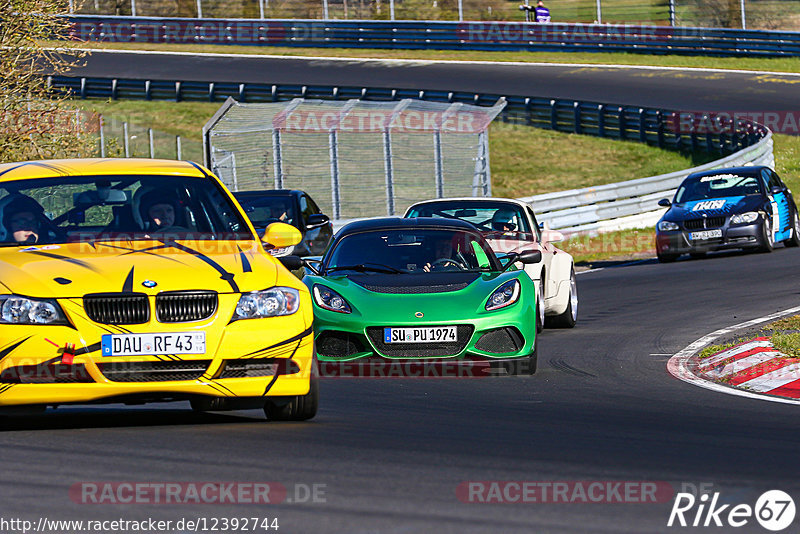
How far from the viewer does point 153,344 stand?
23.7 ft

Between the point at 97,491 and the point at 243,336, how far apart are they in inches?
67.3

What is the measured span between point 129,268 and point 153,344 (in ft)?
1.66

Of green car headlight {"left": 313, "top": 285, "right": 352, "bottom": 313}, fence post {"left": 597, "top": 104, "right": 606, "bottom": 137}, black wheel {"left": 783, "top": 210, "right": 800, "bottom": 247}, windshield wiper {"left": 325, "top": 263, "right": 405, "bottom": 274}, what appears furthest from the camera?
fence post {"left": 597, "top": 104, "right": 606, "bottom": 137}

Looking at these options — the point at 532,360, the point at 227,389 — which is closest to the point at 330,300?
the point at 532,360

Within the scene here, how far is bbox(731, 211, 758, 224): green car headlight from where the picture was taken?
846 inches

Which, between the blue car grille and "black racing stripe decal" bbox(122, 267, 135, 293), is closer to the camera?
"black racing stripe decal" bbox(122, 267, 135, 293)

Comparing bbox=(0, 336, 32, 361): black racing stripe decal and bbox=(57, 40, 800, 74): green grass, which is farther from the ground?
bbox=(0, 336, 32, 361): black racing stripe decal

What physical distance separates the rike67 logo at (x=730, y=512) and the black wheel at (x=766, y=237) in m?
16.4

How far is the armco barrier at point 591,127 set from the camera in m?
25.8

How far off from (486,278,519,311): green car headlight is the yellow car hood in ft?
9.04

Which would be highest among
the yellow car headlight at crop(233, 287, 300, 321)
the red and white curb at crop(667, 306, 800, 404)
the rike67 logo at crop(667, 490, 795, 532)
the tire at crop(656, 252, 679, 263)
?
the yellow car headlight at crop(233, 287, 300, 321)

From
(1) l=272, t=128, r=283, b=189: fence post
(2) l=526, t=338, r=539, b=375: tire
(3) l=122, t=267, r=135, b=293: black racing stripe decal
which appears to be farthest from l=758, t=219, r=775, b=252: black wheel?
(3) l=122, t=267, r=135, b=293: black racing stripe decal

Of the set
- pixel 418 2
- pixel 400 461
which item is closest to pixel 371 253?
pixel 400 461

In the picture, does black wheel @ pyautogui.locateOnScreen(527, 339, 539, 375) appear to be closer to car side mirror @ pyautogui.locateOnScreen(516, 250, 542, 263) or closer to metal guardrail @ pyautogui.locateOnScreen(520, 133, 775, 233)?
car side mirror @ pyautogui.locateOnScreen(516, 250, 542, 263)
